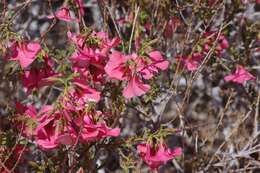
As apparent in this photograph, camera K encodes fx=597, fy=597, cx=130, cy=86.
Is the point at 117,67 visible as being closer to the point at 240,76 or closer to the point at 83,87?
the point at 83,87

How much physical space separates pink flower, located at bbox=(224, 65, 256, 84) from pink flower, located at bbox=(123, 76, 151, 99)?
118 cm

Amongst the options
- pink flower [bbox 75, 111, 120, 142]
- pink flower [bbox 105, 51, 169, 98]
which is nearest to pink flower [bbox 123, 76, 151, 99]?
pink flower [bbox 105, 51, 169, 98]

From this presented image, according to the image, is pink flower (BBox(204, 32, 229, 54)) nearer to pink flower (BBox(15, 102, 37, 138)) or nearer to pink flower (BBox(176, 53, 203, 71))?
pink flower (BBox(176, 53, 203, 71))

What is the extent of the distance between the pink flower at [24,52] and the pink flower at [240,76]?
1.34m

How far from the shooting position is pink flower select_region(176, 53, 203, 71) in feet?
10.7

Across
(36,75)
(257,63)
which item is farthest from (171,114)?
(36,75)

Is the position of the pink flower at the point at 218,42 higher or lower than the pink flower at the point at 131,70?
lower

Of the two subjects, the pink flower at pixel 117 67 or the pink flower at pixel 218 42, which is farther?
the pink flower at pixel 218 42

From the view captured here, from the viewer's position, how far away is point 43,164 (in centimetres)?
255

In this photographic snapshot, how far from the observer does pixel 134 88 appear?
2395 millimetres

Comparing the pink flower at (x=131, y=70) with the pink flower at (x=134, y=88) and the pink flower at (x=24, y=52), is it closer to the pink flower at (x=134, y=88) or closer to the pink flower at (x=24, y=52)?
the pink flower at (x=134, y=88)

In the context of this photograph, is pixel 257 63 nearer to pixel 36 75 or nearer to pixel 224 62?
pixel 224 62

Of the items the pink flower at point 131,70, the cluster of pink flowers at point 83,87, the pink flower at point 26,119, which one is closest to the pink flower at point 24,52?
the cluster of pink flowers at point 83,87

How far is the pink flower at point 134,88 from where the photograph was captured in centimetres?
239
